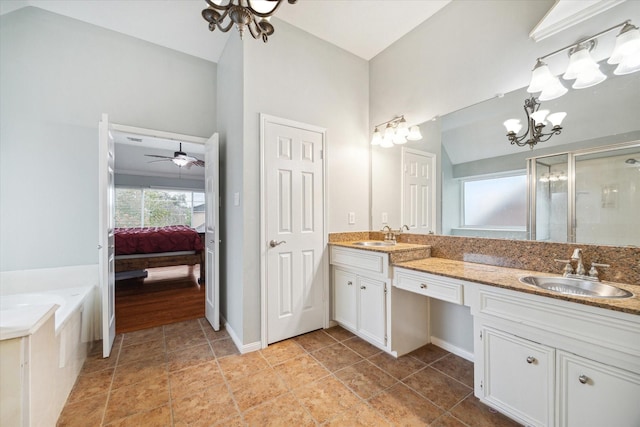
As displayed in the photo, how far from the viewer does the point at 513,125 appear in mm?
1852

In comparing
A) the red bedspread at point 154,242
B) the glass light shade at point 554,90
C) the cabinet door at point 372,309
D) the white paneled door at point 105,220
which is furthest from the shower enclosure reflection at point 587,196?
the red bedspread at point 154,242

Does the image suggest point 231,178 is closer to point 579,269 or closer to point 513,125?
point 513,125

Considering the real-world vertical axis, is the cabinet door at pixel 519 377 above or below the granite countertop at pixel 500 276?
below

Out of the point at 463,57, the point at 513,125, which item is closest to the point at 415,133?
the point at 463,57

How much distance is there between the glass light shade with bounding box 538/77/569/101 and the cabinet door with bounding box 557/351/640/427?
1.54 metres

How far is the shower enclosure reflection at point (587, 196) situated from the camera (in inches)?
55.5

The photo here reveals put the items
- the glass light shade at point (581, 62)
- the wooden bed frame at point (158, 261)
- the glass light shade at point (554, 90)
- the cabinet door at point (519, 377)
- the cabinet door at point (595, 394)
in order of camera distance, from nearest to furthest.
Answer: the cabinet door at point (595, 394) < the cabinet door at point (519, 377) < the glass light shade at point (581, 62) < the glass light shade at point (554, 90) < the wooden bed frame at point (158, 261)

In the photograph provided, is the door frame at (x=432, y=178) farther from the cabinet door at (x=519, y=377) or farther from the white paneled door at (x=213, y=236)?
the white paneled door at (x=213, y=236)

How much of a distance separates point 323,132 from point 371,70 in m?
1.09

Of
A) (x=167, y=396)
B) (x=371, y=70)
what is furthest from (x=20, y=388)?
(x=371, y=70)

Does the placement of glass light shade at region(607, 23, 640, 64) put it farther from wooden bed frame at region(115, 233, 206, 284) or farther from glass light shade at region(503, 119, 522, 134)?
wooden bed frame at region(115, 233, 206, 284)

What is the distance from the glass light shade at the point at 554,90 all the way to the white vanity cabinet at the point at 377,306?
60.0 inches

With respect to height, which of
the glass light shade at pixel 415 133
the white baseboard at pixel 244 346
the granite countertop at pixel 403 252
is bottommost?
the white baseboard at pixel 244 346

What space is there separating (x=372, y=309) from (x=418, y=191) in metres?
1.21
